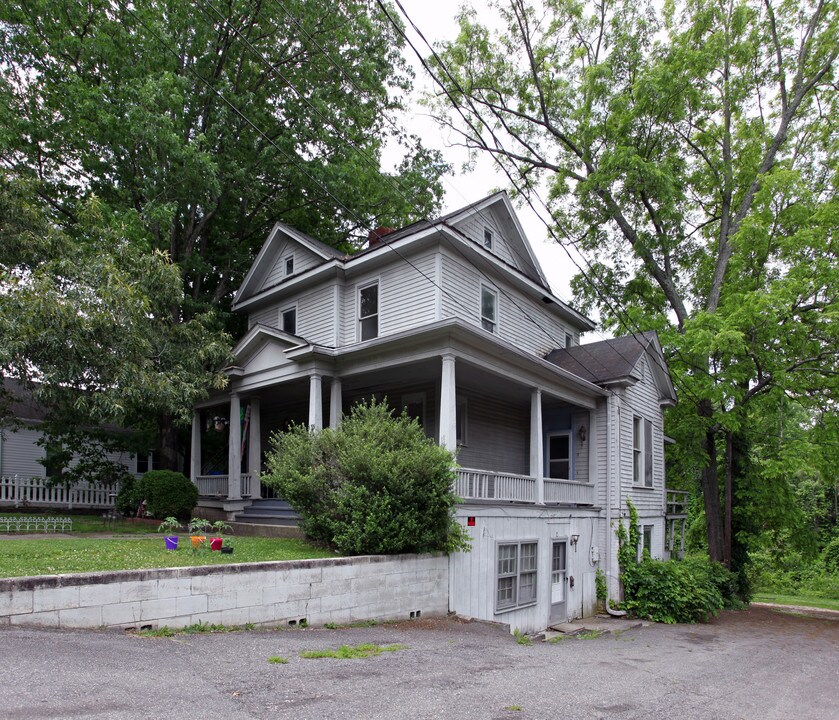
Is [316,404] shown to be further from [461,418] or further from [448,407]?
[461,418]

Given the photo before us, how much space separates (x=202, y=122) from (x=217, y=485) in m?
12.3

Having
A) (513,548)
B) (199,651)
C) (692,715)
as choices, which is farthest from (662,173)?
(199,651)

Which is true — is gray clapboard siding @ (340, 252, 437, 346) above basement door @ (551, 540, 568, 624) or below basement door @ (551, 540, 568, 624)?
above

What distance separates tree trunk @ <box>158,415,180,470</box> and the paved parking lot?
1285cm

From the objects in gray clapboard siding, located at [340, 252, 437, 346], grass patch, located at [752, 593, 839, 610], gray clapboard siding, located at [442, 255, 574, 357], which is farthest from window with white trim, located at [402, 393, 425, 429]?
grass patch, located at [752, 593, 839, 610]

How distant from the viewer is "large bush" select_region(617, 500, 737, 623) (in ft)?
51.7

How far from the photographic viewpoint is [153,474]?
55.2 feet

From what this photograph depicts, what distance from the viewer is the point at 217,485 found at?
17.6m

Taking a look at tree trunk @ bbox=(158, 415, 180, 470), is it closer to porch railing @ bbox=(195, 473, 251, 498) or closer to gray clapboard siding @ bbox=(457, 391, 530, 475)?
porch railing @ bbox=(195, 473, 251, 498)

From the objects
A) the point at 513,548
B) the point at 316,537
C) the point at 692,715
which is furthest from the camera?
the point at 513,548

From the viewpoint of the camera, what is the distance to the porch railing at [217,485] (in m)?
16.9

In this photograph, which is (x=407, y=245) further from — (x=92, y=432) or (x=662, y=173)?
(x=92, y=432)

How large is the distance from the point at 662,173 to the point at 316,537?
1593 centimetres

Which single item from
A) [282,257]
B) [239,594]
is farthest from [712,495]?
[239,594]
